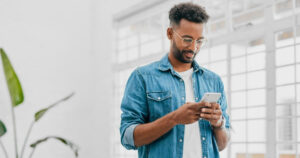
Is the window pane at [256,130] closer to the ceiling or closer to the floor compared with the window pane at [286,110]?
closer to the floor

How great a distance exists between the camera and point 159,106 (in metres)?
1.65

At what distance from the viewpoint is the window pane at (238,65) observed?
117 inches

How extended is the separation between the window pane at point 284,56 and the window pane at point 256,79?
0.51ft

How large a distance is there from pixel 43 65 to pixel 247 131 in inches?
95.0

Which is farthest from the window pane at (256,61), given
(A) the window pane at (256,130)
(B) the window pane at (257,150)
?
(B) the window pane at (257,150)

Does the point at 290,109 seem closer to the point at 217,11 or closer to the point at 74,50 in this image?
the point at 217,11

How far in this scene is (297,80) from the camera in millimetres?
2545

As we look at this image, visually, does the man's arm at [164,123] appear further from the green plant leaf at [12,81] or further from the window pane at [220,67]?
the green plant leaf at [12,81]

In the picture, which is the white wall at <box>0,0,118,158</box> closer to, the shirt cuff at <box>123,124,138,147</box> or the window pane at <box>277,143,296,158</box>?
the window pane at <box>277,143,296,158</box>

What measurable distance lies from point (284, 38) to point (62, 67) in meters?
2.61

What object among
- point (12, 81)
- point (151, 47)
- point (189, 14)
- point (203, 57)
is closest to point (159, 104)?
point (189, 14)

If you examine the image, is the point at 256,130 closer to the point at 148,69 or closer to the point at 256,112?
the point at 256,112

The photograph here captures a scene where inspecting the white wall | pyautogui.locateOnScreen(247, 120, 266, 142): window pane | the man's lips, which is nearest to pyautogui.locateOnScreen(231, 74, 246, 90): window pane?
pyautogui.locateOnScreen(247, 120, 266, 142): window pane

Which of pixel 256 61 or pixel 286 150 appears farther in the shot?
pixel 256 61
